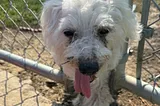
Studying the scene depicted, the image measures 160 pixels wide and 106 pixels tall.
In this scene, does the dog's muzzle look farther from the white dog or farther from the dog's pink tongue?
the dog's pink tongue

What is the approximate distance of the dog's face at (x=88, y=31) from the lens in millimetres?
1896

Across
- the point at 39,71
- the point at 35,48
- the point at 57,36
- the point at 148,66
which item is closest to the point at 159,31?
the point at 148,66

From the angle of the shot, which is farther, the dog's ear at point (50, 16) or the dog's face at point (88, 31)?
the dog's ear at point (50, 16)

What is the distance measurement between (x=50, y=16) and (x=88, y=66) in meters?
0.45

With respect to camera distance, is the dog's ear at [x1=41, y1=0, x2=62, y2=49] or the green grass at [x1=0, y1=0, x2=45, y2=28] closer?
the dog's ear at [x1=41, y1=0, x2=62, y2=49]

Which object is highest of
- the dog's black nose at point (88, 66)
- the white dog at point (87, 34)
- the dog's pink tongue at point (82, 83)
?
the white dog at point (87, 34)

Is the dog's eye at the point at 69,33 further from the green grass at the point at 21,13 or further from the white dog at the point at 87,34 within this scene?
the green grass at the point at 21,13

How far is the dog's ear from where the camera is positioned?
210cm

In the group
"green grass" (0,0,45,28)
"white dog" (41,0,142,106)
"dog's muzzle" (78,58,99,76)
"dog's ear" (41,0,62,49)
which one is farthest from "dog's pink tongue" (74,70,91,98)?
"green grass" (0,0,45,28)

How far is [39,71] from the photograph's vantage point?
252 centimetres

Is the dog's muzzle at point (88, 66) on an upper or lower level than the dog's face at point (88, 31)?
lower

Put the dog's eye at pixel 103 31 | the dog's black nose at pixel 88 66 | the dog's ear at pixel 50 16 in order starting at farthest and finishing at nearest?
1. the dog's ear at pixel 50 16
2. the dog's eye at pixel 103 31
3. the dog's black nose at pixel 88 66

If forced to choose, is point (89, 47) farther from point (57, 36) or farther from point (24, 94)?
point (24, 94)

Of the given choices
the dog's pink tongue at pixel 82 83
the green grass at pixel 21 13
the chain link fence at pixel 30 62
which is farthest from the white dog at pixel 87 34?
the green grass at pixel 21 13
